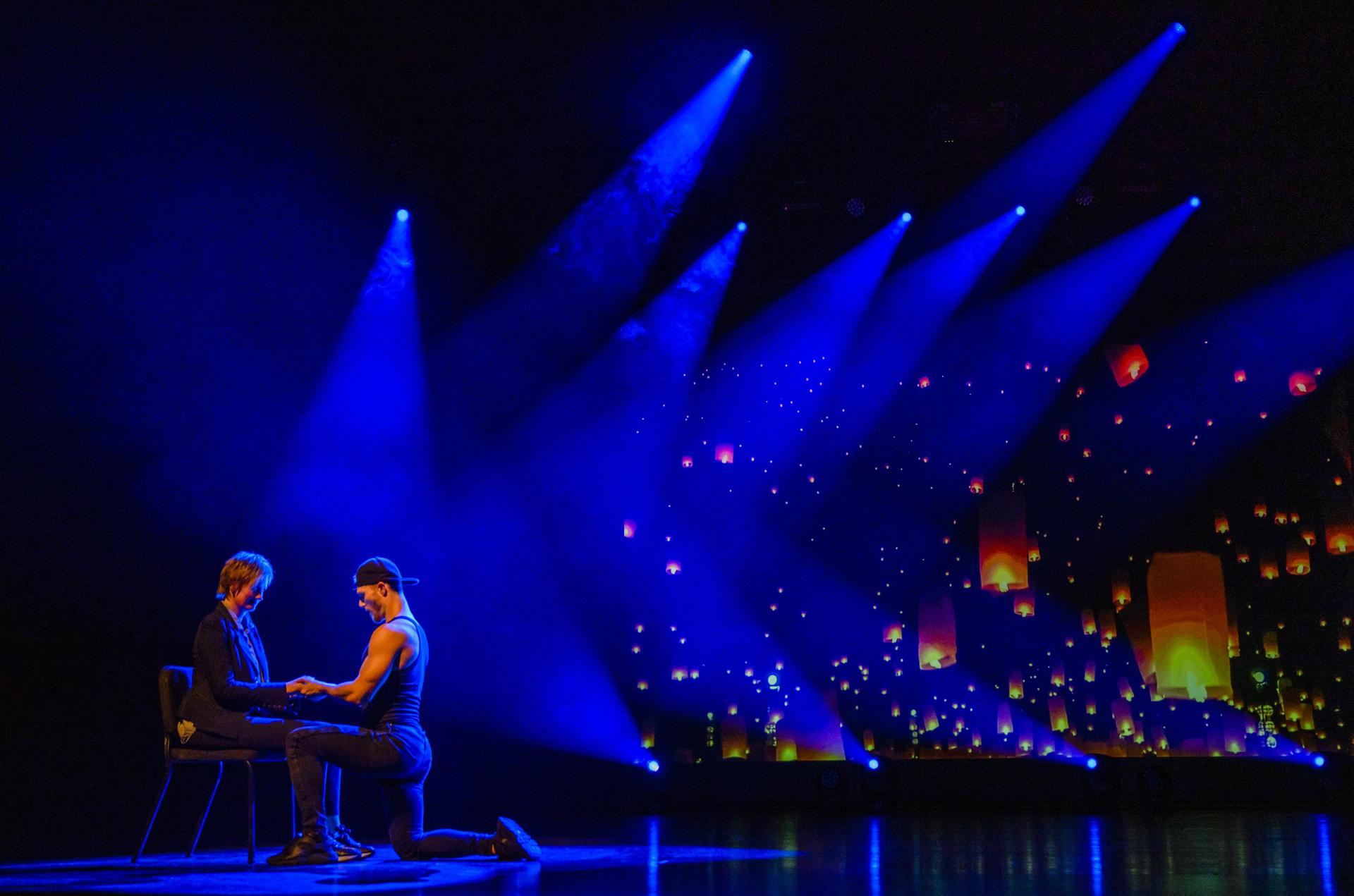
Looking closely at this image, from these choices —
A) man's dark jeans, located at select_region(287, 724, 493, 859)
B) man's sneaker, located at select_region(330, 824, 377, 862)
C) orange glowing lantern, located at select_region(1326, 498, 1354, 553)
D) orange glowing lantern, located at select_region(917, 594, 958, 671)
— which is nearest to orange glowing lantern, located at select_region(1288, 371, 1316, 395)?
orange glowing lantern, located at select_region(1326, 498, 1354, 553)

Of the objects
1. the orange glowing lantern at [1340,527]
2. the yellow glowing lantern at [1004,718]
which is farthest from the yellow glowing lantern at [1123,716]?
the orange glowing lantern at [1340,527]

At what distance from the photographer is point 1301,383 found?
30.2 feet

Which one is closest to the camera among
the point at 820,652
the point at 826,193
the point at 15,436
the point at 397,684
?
the point at 397,684

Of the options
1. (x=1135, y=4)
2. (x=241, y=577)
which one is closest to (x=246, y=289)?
(x=241, y=577)

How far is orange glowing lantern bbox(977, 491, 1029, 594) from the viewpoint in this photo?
9.91 m

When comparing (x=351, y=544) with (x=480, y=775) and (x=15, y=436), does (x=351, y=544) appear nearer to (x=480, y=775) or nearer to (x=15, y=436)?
(x=480, y=775)

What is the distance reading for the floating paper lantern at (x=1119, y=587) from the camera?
9.89m

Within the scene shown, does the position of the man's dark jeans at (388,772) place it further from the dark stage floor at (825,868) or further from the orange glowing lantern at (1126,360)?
the orange glowing lantern at (1126,360)

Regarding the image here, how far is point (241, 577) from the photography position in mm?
3529

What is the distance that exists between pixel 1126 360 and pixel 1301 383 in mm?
1482

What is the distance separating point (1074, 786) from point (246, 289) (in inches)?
260

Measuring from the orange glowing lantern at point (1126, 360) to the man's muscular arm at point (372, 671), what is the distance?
23.9ft

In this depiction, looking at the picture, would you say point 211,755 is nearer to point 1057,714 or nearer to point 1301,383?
point 1301,383

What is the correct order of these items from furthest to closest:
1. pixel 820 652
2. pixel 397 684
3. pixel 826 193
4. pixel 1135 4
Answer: pixel 820 652
pixel 826 193
pixel 1135 4
pixel 397 684
